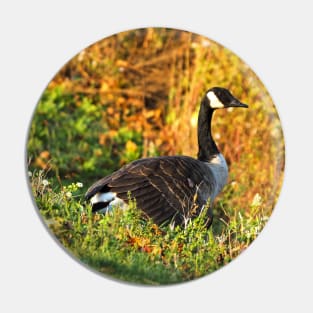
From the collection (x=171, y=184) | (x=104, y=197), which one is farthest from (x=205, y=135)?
(x=104, y=197)

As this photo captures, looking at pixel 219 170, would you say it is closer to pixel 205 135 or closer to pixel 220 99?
pixel 205 135

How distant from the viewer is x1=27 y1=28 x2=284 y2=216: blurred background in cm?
470

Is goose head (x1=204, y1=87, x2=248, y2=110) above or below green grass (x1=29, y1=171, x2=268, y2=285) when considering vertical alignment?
above

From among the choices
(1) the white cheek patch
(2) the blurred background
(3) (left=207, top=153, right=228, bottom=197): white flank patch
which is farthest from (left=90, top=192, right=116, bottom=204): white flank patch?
(1) the white cheek patch

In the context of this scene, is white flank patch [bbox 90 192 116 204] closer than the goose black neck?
Yes

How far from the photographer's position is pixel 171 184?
4727mm

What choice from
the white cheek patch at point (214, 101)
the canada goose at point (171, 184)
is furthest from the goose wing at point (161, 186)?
the white cheek patch at point (214, 101)

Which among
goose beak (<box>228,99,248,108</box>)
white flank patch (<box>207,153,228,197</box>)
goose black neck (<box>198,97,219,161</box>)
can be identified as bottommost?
white flank patch (<box>207,153,228,197</box>)

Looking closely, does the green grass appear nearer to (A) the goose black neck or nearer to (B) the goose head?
(A) the goose black neck

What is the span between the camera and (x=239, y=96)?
497cm

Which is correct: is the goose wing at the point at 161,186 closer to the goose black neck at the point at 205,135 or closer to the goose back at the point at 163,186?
the goose back at the point at 163,186

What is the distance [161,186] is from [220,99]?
0.78m

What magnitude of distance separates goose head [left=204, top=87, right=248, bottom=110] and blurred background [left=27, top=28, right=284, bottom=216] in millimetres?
42

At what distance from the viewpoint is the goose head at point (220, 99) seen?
4.96m
